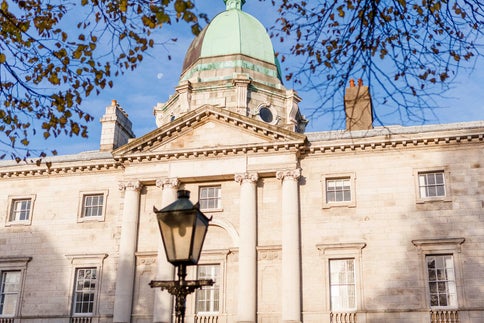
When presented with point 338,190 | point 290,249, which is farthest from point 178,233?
point 338,190

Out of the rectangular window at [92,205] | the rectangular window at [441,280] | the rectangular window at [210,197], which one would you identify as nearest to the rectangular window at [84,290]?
the rectangular window at [92,205]

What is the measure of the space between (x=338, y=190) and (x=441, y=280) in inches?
211

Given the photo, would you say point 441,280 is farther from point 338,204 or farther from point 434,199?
point 338,204

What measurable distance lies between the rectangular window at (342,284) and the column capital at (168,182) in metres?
7.22

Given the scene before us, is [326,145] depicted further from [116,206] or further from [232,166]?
[116,206]

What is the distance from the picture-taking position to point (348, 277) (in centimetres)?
2559

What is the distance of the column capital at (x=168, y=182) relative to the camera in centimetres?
2775

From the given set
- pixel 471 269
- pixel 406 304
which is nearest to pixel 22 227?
pixel 406 304

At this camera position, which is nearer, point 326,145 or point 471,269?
point 471,269

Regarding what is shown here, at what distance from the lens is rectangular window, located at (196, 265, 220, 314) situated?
26.5 meters

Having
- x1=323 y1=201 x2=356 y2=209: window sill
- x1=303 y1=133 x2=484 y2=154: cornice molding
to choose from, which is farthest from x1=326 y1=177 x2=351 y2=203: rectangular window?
x1=303 y1=133 x2=484 y2=154: cornice molding

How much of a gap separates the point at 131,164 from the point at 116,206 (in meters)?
2.03

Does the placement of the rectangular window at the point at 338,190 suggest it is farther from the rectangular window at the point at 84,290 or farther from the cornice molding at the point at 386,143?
the rectangular window at the point at 84,290

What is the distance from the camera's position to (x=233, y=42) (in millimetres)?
40188
